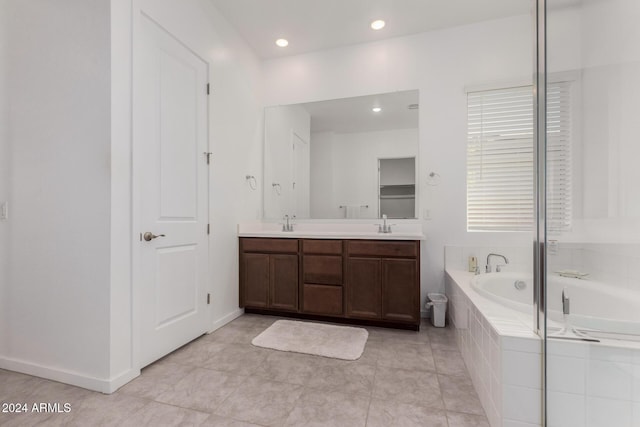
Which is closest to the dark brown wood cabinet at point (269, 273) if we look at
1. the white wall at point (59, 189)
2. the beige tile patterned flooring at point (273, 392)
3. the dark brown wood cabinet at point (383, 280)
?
the dark brown wood cabinet at point (383, 280)

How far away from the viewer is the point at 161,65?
2021 mm

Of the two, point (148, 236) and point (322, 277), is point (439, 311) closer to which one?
point (322, 277)

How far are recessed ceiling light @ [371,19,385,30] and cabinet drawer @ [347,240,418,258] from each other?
6.57 feet

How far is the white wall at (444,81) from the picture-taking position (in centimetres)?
271

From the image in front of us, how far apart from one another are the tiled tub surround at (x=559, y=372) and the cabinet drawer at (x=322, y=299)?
47.5 inches

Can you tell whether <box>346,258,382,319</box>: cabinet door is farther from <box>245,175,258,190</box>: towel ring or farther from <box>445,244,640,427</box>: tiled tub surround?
<box>245,175,258,190</box>: towel ring

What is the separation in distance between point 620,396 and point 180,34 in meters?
3.04

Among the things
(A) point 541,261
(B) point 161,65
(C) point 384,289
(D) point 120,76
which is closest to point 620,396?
(A) point 541,261

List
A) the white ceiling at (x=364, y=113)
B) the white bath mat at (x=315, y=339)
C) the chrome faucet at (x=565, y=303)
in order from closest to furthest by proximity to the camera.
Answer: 1. the chrome faucet at (x=565, y=303)
2. the white bath mat at (x=315, y=339)
3. the white ceiling at (x=364, y=113)

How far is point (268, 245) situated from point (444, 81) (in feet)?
7.58

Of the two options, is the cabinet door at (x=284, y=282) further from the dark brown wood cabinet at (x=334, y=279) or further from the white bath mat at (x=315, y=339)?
the white bath mat at (x=315, y=339)

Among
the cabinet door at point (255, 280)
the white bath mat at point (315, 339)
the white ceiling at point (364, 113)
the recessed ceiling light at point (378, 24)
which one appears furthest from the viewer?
the white ceiling at point (364, 113)

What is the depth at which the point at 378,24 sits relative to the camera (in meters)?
2.76

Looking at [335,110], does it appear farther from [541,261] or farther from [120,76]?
[541,261]
